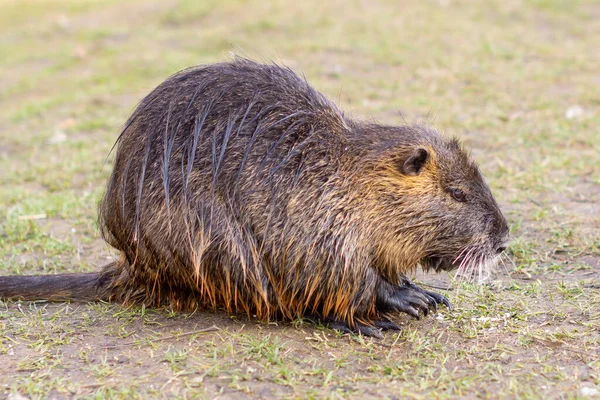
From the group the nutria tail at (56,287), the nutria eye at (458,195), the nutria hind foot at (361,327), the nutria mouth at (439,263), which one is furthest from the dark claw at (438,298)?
the nutria tail at (56,287)

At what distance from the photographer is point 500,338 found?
2963 millimetres

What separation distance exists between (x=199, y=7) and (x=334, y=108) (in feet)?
21.9

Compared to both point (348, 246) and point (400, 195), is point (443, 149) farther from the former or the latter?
point (348, 246)

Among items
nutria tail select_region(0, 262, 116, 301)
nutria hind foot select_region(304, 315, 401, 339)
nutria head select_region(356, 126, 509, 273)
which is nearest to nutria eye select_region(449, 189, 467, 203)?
nutria head select_region(356, 126, 509, 273)

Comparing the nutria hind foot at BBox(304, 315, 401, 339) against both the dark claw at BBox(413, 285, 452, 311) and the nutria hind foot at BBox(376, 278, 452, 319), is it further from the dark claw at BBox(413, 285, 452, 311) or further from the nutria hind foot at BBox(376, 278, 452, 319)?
the dark claw at BBox(413, 285, 452, 311)

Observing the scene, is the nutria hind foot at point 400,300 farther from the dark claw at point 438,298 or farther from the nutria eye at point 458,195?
the nutria eye at point 458,195

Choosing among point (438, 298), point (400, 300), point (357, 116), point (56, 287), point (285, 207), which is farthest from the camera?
point (357, 116)

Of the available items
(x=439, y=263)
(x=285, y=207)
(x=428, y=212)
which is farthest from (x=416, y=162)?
(x=285, y=207)

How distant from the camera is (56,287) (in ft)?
11.1

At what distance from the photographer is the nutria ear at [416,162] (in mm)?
3091

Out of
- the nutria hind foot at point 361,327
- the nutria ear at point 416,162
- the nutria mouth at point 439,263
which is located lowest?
the nutria hind foot at point 361,327

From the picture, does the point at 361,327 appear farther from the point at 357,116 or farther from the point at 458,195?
the point at 357,116

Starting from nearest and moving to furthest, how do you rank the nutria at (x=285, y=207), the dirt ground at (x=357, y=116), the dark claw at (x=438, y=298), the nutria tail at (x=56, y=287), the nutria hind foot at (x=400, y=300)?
the dirt ground at (x=357, y=116), the nutria at (x=285, y=207), the nutria hind foot at (x=400, y=300), the dark claw at (x=438, y=298), the nutria tail at (x=56, y=287)

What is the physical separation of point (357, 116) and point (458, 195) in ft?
7.32
